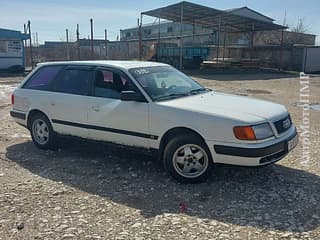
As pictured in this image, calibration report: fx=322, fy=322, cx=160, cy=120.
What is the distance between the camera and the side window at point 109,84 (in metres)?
4.66

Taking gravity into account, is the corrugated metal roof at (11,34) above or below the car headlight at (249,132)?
above

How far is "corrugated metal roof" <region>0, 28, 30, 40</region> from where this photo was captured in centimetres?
2556

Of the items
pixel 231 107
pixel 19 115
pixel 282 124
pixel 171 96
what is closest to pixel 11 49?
pixel 19 115

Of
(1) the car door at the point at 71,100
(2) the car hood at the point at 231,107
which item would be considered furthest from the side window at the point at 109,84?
(2) the car hood at the point at 231,107

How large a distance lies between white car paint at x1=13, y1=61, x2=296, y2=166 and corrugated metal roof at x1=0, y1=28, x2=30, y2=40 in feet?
77.0

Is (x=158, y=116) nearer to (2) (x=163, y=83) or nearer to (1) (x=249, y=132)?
(2) (x=163, y=83)

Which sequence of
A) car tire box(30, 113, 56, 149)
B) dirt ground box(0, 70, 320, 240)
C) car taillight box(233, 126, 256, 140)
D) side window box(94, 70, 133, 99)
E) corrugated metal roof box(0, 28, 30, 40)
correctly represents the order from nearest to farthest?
dirt ground box(0, 70, 320, 240)
car taillight box(233, 126, 256, 140)
side window box(94, 70, 133, 99)
car tire box(30, 113, 56, 149)
corrugated metal roof box(0, 28, 30, 40)

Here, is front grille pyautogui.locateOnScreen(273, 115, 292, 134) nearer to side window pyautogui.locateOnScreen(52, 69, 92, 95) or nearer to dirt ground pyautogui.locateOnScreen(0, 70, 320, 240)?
dirt ground pyautogui.locateOnScreen(0, 70, 320, 240)

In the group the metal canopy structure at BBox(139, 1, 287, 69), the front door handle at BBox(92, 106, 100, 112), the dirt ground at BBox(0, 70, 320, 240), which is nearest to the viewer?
the dirt ground at BBox(0, 70, 320, 240)

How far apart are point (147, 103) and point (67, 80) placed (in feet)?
5.68

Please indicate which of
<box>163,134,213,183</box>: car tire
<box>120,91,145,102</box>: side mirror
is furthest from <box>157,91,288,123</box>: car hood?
<box>163,134,213,183</box>: car tire

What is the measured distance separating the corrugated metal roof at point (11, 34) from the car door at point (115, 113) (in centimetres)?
2435

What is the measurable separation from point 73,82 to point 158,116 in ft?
5.93

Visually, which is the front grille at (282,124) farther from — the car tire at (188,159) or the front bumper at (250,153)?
the car tire at (188,159)
